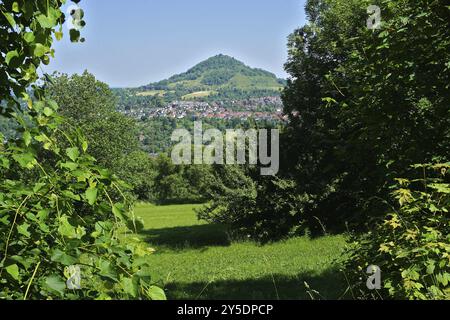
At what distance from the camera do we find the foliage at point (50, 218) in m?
2.48

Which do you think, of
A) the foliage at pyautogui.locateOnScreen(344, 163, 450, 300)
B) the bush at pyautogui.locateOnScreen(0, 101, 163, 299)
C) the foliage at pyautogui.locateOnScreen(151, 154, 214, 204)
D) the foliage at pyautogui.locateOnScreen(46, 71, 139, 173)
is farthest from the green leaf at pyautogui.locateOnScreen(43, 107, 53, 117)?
the foliage at pyautogui.locateOnScreen(151, 154, 214, 204)

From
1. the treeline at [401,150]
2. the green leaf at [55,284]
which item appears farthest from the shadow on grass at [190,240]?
the green leaf at [55,284]

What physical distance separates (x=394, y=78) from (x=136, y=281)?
492 cm

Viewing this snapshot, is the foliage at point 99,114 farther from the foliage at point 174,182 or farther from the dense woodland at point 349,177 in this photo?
the foliage at point 174,182

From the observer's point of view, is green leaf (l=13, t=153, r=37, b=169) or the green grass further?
the green grass

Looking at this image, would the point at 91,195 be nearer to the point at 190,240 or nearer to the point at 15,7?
the point at 15,7

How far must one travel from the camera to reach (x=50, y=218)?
3.12 metres

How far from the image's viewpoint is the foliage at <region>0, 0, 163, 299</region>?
8.14 ft

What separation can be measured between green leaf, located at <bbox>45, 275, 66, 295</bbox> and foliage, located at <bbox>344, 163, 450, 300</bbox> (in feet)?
8.83

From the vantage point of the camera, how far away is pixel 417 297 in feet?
12.3

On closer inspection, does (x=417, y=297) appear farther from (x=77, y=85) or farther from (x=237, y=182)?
(x=77, y=85)

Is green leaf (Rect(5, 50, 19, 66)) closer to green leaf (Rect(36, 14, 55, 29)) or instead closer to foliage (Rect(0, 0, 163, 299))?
foliage (Rect(0, 0, 163, 299))

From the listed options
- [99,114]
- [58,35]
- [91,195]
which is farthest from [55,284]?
[99,114]

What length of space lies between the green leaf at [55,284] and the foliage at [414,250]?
2691mm
